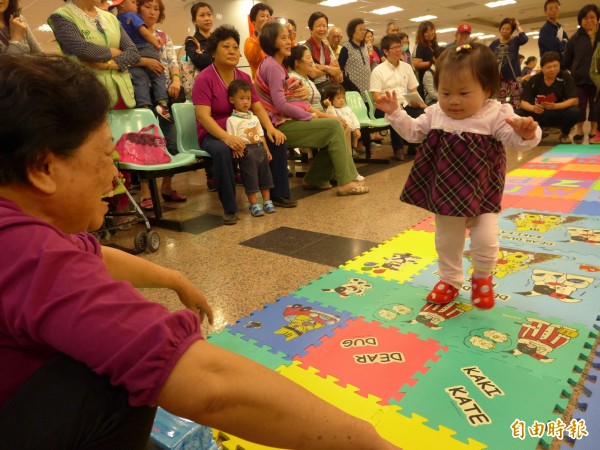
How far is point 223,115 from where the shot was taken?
3.54 metres

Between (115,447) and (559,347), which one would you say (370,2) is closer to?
(559,347)

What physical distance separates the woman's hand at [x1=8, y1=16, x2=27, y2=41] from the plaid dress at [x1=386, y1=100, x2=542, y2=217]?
2.77 metres

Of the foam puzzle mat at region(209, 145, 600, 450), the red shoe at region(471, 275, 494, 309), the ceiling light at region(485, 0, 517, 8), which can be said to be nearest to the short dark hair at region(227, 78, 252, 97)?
the foam puzzle mat at region(209, 145, 600, 450)

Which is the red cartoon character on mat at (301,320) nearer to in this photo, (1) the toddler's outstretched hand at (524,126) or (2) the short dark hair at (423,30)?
(1) the toddler's outstretched hand at (524,126)

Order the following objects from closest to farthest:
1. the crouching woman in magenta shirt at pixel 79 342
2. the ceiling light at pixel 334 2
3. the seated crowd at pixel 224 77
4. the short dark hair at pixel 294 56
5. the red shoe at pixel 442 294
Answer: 1. the crouching woman in magenta shirt at pixel 79 342
2. the red shoe at pixel 442 294
3. the seated crowd at pixel 224 77
4. the short dark hair at pixel 294 56
5. the ceiling light at pixel 334 2

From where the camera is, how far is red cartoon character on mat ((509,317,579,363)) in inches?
58.9

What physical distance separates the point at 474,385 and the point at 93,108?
1283 mm

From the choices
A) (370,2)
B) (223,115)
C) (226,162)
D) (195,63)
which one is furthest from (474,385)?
(370,2)

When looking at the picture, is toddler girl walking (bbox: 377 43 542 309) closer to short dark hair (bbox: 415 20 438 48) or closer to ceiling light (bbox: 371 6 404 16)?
short dark hair (bbox: 415 20 438 48)

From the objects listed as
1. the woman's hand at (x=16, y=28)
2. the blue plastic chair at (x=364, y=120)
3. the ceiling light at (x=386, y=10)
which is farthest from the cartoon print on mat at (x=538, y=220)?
the ceiling light at (x=386, y=10)

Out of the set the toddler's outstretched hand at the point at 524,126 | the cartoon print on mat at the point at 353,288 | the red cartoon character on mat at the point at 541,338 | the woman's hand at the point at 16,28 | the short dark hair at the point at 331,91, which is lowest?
the cartoon print on mat at the point at 353,288

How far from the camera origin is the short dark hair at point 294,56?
410cm

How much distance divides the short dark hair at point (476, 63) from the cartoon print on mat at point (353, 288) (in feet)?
3.22

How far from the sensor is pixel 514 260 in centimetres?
225
